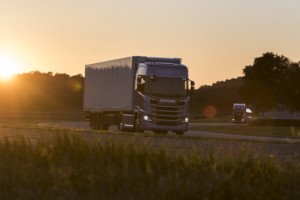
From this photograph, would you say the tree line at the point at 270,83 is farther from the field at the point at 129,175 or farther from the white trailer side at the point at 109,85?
the field at the point at 129,175

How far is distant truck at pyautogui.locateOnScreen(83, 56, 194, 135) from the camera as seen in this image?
97.7 ft

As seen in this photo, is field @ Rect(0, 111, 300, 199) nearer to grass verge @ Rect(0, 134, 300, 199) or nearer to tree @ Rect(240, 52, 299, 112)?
grass verge @ Rect(0, 134, 300, 199)

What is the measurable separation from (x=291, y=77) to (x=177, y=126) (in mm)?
71309

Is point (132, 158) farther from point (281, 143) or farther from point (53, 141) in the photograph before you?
point (281, 143)

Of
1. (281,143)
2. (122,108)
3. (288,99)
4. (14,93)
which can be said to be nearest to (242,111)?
(288,99)

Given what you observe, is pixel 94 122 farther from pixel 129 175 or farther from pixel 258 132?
pixel 129 175

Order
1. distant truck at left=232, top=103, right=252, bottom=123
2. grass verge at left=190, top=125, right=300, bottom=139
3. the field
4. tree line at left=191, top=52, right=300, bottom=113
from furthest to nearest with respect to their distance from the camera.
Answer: tree line at left=191, top=52, right=300, bottom=113, distant truck at left=232, top=103, right=252, bottom=123, grass verge at left=190, top=125, right=300, bottom=139, the field

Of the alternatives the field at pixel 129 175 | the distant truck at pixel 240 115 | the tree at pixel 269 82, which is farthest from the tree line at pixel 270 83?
the field at pixel 129 175

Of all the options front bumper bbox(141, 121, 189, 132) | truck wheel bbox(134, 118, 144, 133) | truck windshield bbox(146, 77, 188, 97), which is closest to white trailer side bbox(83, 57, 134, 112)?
truck wheel bbox(134, 118, 144, 133)

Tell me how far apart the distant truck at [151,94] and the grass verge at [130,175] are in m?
16.1

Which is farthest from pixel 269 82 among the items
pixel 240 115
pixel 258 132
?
pixel 258 132

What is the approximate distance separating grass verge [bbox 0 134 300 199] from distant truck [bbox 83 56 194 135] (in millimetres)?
16113

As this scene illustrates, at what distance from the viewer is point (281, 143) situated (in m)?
24.2

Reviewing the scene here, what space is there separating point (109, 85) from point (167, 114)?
263 inches
